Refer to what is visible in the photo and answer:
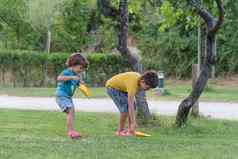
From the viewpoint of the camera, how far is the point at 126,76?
9.44 meters

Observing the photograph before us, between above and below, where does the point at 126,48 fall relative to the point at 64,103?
above

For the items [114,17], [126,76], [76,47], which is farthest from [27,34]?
[126,76]

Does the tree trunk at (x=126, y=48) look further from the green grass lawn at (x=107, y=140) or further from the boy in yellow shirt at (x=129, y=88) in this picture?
the boy in yellow shirt at (x=129, y=88)

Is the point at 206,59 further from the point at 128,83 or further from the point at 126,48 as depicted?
the point at 128,83

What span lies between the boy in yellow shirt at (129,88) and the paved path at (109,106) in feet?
17.8

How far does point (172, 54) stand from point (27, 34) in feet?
27.0

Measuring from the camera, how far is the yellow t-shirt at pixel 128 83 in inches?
364

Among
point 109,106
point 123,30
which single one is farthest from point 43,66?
point 123,30

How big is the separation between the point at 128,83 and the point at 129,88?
0.32 ft

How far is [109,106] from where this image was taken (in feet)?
58.0

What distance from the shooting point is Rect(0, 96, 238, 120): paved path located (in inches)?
631

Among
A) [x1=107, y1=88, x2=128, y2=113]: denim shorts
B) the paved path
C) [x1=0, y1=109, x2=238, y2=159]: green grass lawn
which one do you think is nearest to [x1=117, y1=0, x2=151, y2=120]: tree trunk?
[x1=0, y1=109, x2=238, y2=159]: green grass lawn

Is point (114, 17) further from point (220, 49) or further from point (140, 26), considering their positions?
point (140, 26)

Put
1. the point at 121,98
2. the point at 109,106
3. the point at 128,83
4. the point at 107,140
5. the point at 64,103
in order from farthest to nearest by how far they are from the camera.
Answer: the point at 109,106
the point at 121,98
the point at 128,83
the point at 64,103
the point at 107,140
